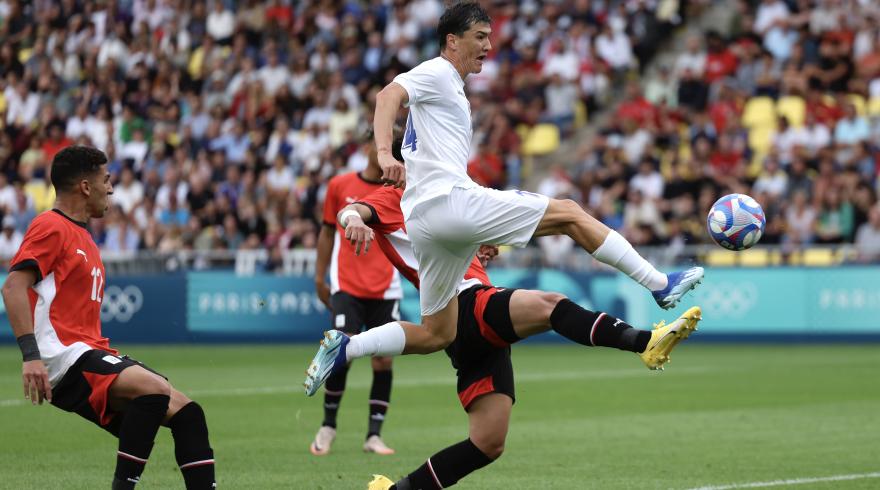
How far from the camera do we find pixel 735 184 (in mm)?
23406

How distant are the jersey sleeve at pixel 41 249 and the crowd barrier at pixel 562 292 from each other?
1522 centimetres

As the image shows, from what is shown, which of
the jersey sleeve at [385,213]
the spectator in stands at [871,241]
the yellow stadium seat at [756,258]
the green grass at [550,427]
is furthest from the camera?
the yellow stadium seat at [756,258]

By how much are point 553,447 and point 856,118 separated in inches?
581

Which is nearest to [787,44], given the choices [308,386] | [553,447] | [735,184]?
[735,184]

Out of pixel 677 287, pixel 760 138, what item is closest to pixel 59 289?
pixel 677 287

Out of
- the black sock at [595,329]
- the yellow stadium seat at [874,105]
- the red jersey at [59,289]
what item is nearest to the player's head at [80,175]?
the red jersey at [59,289]

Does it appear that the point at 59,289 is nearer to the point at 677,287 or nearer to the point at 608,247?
the point at 608,247

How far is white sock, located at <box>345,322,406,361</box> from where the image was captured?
7.39m

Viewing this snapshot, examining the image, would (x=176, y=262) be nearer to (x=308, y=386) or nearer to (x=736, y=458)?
(x=736, y=458)

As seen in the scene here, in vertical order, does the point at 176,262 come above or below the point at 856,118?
below

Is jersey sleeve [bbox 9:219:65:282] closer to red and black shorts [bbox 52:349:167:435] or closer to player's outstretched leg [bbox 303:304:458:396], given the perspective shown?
red and black shorts [bbox 52:349:167:435]

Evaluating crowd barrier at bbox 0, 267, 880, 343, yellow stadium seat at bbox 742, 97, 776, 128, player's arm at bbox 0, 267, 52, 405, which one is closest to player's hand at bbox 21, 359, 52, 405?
player's arm at bbox 0, 267, 52, 405

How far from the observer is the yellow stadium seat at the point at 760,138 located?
2484cm

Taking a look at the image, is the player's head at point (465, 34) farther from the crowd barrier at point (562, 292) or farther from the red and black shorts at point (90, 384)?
the crowd barrier at point (562, 292)
